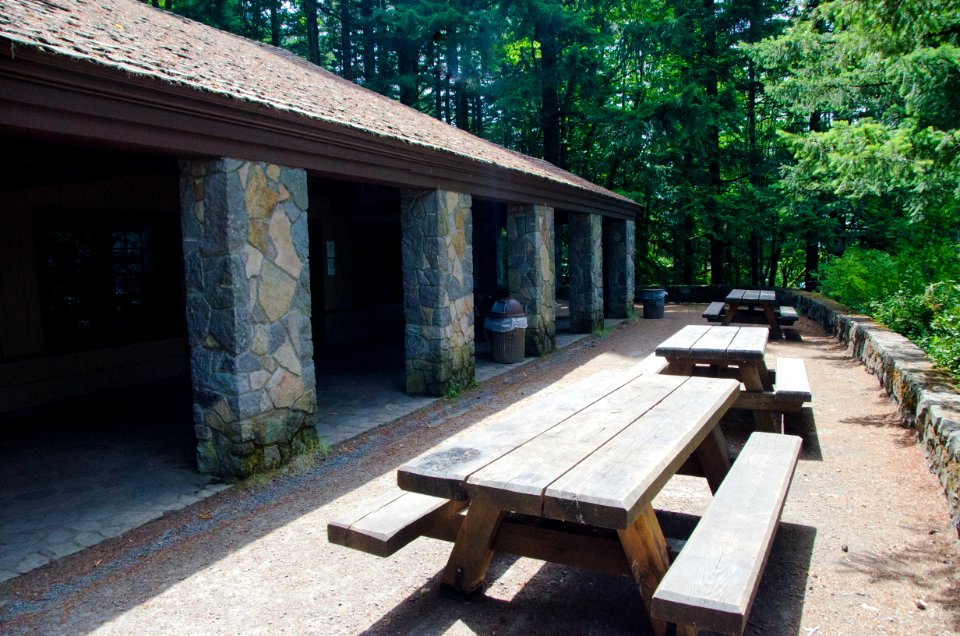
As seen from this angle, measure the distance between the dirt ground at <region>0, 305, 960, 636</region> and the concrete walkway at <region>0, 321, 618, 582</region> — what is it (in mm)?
261

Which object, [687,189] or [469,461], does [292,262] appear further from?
[687,189]

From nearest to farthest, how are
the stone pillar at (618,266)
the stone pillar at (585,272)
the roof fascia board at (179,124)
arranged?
the roof fascia board at (179,124) → the stone pillar at (585,272) → the stone pillar at (618,266)

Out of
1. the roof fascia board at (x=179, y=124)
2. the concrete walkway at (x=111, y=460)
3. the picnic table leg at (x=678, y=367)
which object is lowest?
the concrete walkway at (x=111, y=460)

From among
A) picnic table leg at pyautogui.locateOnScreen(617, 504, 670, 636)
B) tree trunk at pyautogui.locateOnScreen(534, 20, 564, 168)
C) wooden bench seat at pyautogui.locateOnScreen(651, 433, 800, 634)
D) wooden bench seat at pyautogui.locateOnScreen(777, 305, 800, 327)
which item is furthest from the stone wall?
tree trunk at pyautogui.locateOnScreen(534, 20, 564, 168)

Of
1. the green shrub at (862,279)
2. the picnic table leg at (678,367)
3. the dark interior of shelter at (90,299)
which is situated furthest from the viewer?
the green shrub at (862,279)

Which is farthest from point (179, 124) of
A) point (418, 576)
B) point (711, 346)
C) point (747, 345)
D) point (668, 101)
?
point (668, 101)

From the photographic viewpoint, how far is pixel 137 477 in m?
A: 5.04

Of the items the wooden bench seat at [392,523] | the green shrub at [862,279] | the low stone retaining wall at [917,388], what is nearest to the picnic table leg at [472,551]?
the wooden bench seat at [392,523]

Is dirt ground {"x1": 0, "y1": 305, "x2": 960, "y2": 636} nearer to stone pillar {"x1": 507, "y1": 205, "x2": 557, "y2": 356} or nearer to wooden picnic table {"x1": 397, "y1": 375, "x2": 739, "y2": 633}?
wooden picnic table {"x1": 397, "y1": 375, "x2": 739, "y2": 633}

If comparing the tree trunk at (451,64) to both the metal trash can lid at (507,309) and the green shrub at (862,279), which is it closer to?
the green shrub at (862,279)

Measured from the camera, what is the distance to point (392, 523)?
9.23 ft

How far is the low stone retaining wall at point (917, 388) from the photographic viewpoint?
415 centimetres

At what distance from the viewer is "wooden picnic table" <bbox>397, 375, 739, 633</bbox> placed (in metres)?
2.36

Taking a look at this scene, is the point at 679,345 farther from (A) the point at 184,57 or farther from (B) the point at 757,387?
(A) the point at 184,57
